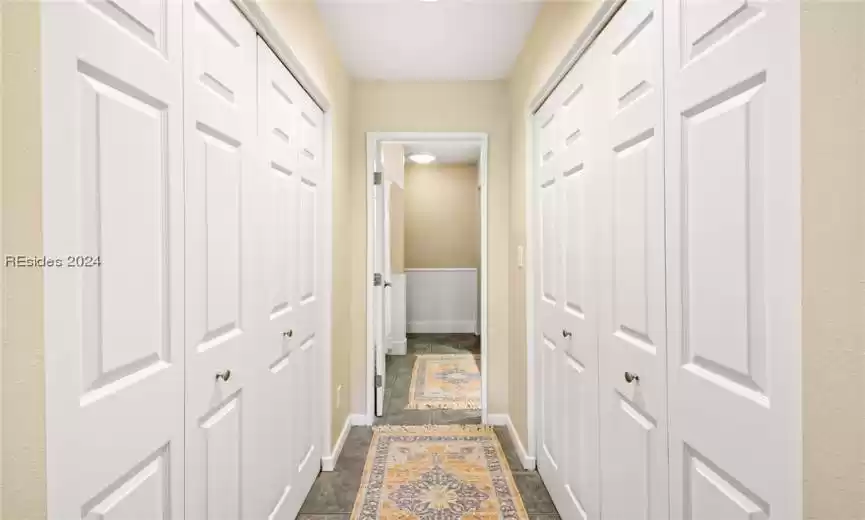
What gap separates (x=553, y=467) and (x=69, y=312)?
83.1 inches

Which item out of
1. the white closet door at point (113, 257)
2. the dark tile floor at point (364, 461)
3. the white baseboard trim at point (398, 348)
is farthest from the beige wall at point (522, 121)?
the white baseboard trim at point (398, 348)

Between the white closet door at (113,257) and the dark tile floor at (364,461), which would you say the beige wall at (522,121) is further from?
the white closet door at (113,257)

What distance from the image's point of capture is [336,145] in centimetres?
276

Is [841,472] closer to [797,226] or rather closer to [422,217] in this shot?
[797,226]

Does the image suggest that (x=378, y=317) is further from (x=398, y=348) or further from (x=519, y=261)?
(x=398, y=348)

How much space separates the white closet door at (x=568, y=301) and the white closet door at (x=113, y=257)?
1347 mm

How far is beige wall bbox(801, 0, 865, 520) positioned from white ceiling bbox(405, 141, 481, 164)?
4.70 metres

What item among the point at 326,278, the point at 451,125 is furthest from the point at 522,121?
the point at 326,278

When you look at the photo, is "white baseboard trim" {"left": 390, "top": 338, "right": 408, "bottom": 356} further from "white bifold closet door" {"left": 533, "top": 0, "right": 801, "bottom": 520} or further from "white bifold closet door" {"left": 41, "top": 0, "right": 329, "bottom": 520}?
"white bifold closet door" {"left": 533, "top": 0, "right": 801, "bottom": 520}

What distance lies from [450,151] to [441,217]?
1.20 meters

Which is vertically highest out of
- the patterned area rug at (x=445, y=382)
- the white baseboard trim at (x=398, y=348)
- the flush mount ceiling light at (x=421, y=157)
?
the flush mount ceiling light at (x=421, y=157)

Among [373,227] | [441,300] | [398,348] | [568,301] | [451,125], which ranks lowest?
[398,348]

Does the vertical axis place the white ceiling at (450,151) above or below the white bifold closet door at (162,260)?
above

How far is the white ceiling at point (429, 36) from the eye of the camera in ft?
7.48
